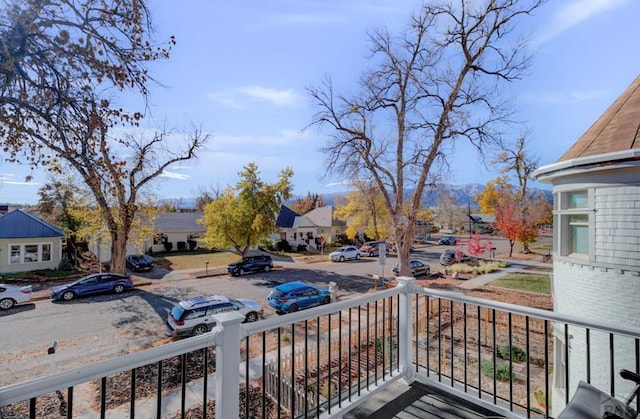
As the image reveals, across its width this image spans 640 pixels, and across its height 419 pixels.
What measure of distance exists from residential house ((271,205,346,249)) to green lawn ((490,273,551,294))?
57.6 ft

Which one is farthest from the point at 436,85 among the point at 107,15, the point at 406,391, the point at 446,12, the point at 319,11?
the point at 406,391

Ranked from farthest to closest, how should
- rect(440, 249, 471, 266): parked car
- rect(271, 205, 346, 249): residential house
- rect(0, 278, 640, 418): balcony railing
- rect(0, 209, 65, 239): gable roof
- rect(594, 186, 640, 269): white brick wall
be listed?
rect(271, 205, 346, 249): residential house < rect(440, 249, 471, 266): parked car < rect(0, 209, 65, 239): gable roof < rect(594, 186, 640, 269): white brick wall < rect(0, 278, 640, 418): balcony railing

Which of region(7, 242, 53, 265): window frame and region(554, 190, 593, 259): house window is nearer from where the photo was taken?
region(554, 190, 593, 259): house window

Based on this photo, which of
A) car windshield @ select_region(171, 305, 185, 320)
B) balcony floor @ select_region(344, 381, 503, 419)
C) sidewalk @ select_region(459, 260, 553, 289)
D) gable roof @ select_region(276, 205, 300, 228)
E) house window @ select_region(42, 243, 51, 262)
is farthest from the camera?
gable roof @ select_region(276, 205, 300, 228)

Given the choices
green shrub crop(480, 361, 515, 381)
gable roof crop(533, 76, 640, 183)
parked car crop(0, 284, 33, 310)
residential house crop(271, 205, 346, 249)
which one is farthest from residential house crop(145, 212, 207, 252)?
gable roof crop(533, 76, 640, 183)

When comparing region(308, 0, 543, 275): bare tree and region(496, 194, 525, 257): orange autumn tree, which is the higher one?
region(308, 0, 543, 275): bare tree

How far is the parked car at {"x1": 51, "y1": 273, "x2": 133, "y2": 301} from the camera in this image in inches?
502

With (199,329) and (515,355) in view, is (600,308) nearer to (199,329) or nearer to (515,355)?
(515,355)

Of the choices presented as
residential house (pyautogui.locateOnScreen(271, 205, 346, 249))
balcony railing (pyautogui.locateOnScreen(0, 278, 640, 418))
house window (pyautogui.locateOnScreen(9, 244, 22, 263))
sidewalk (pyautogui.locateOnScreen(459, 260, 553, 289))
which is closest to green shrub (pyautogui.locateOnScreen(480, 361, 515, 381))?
balcony railing (pyautogui.locateOnScreen(0, 278, 640, 418))

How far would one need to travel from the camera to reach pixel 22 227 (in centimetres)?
1825

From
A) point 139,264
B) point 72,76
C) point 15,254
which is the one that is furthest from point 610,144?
point 15,254

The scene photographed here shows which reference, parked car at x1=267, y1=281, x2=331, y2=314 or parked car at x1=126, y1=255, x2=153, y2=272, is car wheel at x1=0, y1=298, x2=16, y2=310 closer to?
parked car at x1=126, y1=255, x2=153, y2=272

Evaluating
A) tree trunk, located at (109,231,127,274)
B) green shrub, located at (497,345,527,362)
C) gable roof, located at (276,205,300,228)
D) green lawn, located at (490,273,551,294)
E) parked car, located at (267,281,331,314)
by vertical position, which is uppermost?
gable roof, located at (276,205,300,228)

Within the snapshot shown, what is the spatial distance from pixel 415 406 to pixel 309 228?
1213 inches
